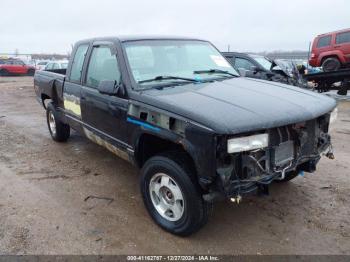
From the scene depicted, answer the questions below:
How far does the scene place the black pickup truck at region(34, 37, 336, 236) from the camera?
2.87m

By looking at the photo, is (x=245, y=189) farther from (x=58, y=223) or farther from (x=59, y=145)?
(x=59, y=145)

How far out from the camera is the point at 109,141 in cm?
421

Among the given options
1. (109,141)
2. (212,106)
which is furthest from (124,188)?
(212,106)

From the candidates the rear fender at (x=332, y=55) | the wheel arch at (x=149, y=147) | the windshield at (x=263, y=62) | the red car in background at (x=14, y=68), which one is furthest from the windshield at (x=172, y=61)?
the red car in background at (x=14, y=68)

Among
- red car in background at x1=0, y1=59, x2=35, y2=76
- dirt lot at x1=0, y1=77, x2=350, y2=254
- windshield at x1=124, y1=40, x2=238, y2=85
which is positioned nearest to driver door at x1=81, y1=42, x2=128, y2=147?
windshield at x1=124, y1=40, x2=238, y2=85

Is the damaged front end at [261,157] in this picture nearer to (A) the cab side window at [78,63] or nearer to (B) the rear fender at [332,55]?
(A) the cab side window at [78,63]

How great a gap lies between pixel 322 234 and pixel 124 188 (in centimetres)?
234

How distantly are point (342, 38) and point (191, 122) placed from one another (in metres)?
13.9

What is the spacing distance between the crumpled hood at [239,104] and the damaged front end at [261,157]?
116 millimetres

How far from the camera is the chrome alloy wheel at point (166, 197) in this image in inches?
130

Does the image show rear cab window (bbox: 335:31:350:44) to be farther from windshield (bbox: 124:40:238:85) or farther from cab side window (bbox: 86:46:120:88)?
cab side window (bbox: 86:46:120:88)

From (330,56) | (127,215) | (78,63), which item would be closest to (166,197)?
(127,215)

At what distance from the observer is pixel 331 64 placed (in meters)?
15.0

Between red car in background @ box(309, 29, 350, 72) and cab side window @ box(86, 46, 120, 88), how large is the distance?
12.7m
